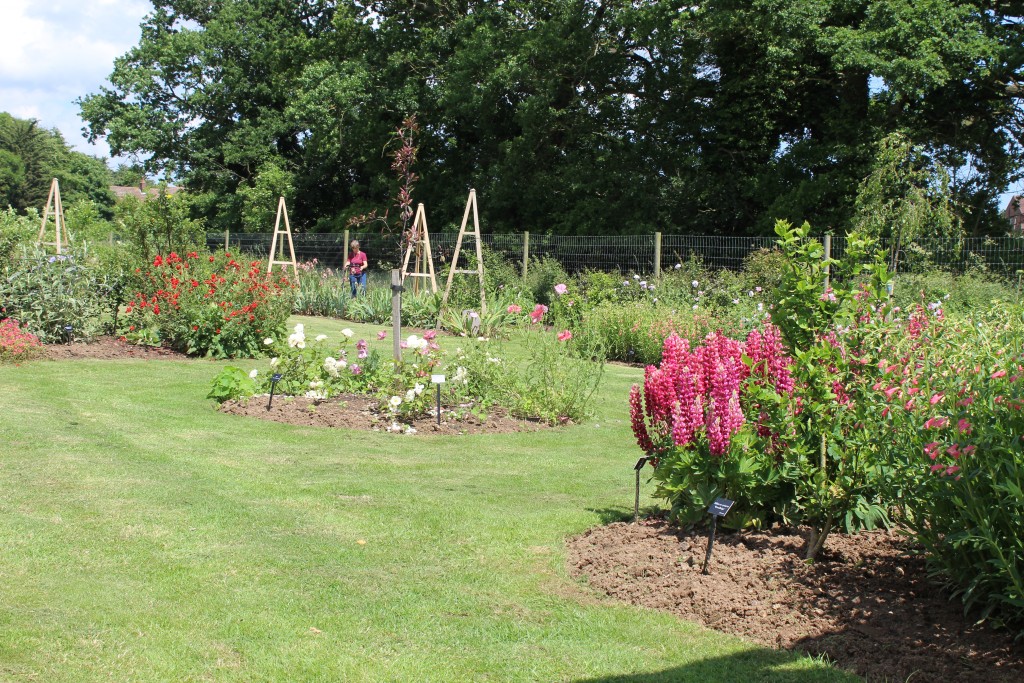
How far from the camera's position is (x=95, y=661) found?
135 inches

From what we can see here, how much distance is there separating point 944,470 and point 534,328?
262 inches

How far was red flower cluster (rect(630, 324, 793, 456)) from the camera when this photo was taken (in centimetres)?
436

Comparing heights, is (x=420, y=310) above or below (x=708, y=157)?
below

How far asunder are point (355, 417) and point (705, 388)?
443 cm

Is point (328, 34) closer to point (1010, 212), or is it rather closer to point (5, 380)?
point (1010, 212)

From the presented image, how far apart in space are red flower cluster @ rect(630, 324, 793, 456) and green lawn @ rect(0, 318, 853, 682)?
2.77 ft

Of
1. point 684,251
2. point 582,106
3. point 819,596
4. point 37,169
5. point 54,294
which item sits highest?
point 37,169

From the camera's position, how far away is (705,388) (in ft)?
15.1

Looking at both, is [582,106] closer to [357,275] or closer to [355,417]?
[357,275]

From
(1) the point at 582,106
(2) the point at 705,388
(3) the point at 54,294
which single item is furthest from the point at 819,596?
(1) the point at 582,106

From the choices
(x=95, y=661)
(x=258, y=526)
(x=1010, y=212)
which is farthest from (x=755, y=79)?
(x=95, y=661)

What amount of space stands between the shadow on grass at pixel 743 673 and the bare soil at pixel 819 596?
0.37ft

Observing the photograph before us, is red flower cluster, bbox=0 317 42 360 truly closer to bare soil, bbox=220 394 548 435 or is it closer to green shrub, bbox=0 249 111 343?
green shrub, bbox=0 249 111 343

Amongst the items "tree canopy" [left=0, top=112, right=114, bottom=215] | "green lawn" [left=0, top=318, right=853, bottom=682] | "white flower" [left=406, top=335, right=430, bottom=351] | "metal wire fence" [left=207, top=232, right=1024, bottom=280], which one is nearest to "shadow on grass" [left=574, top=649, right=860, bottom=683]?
"green lawn" [left=0, top=318, right=853, bottom=682]
